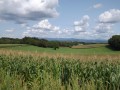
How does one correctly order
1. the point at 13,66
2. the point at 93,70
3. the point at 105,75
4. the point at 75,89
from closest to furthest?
→ 1. the point at 75,89
2. the point at 105,75
3. the point at 93,70
4. the point at 13,66

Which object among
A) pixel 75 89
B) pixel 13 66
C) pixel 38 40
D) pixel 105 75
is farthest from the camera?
pixel 38 40

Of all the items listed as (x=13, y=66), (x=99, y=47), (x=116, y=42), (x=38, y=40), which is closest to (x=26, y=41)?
(x=38, y=40)

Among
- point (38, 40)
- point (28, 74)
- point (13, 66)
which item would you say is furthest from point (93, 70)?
point (38, 40)

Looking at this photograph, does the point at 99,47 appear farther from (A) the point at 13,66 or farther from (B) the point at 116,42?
(A) the point at 13,66

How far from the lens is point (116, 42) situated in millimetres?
80562

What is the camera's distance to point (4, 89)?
8.55m

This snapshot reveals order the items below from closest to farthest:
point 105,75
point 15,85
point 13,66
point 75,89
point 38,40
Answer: point 75,89
point 15,85
point 105,75
point 13,66
point 38,40

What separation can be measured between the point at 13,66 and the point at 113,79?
8.03 metres

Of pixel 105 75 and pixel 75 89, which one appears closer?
pixel 75 89

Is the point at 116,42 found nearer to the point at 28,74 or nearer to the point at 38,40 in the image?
the point at 38,40

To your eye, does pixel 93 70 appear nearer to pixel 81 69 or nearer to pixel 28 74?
pixel 81 69

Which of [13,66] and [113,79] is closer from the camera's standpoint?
[113,79]

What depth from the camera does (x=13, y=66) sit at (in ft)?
58.6

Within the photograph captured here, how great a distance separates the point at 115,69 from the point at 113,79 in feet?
7.61
